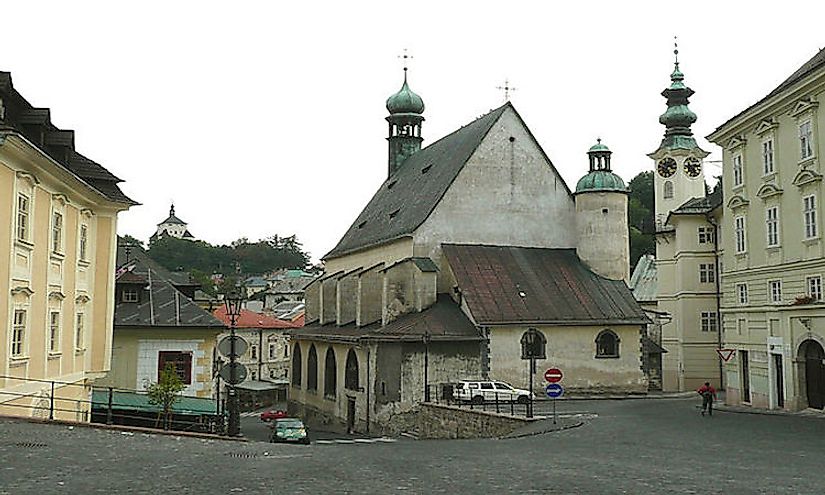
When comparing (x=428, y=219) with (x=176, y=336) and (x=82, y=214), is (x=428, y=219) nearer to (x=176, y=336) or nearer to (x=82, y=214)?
(x=176, y=336)

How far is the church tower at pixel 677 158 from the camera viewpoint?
204 ft

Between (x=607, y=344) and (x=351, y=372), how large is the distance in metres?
12.1

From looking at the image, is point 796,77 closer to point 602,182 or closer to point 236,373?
point 602,182

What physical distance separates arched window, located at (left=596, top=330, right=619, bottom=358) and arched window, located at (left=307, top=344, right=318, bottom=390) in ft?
53.4

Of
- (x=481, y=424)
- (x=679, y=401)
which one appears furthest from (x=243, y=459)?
(x=679, y=401)

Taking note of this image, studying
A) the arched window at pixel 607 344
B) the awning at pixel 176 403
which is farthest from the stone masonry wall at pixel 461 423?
the arched window at pixel 607 344

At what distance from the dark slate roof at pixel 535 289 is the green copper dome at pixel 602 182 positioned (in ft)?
11.8

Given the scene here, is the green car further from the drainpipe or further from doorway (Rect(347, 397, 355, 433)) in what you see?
the drainpipe

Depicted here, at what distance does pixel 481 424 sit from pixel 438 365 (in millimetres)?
8976

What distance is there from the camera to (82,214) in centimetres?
2770

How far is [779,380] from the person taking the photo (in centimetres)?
3177

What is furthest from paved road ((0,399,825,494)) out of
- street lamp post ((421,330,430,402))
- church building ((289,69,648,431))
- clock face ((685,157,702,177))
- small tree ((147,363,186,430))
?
clock face ((685,157,702,177))

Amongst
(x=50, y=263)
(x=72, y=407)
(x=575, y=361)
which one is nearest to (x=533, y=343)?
(x=575, y=361)

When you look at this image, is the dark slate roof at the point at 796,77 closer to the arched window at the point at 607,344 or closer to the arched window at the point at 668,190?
the arched window at the point at 607,344
